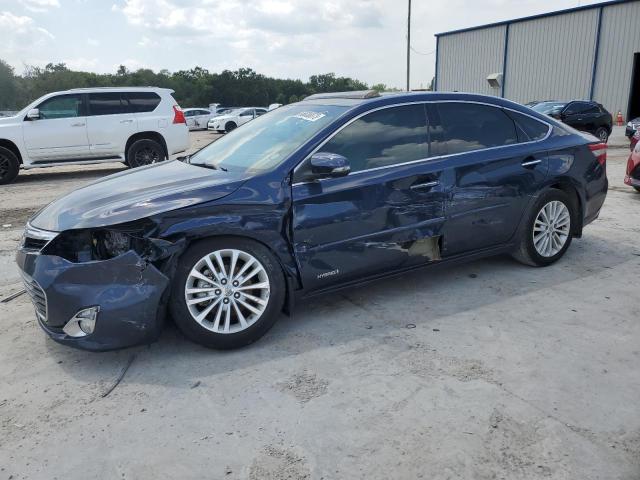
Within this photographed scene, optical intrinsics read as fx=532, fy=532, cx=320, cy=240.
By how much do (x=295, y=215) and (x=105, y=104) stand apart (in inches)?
364

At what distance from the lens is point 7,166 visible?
10570 millimetres

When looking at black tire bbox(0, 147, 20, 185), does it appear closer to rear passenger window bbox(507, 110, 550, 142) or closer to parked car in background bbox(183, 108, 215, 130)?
rear passenger window bbox(507, 110, 550, 142)

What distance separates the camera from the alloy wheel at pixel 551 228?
15.2 feet

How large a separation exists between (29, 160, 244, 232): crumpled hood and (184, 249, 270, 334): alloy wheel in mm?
396

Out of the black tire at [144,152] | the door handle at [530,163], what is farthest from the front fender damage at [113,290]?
the black tire at [144,152]

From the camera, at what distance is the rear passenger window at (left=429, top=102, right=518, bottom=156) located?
4094 mm

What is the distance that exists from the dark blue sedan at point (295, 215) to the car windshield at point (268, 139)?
2cm

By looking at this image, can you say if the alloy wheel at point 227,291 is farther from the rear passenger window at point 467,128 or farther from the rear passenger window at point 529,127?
the rear passenger window at point 529,127

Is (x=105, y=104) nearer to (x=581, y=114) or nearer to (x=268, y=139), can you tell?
(x=268, y=139)

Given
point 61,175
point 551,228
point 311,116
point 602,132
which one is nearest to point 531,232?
point 551,228

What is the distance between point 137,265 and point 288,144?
134 centimetres

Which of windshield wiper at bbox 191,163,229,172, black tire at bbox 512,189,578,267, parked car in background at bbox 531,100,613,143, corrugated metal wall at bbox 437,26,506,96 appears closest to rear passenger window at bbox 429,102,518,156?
black tire at bbox 512,189,578,267

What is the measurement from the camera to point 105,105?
11156 millimetres

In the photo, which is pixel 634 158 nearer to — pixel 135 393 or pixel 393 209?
pixel 393 209
